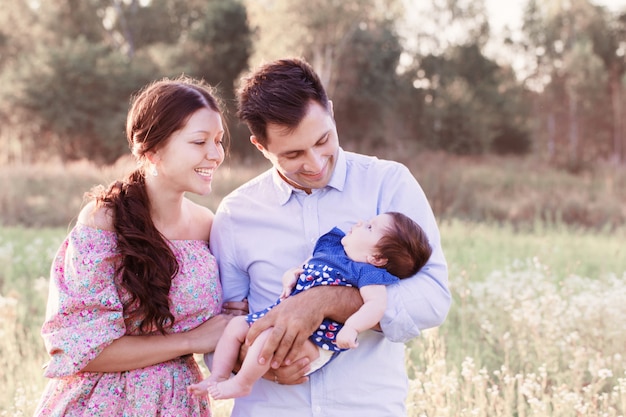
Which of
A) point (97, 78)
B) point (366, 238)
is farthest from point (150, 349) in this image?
point (97, 78)

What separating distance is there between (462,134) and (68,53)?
15.0m

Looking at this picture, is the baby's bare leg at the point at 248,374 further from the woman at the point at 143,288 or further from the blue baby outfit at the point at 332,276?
the woman at the point at 143,288

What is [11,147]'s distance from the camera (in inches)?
1231

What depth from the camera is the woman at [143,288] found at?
8.93 ft

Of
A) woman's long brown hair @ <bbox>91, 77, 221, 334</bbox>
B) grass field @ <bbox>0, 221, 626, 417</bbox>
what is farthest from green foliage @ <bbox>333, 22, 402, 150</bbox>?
woman's long brown hair @ <bbox>91, 77, 221, 334</bbox>

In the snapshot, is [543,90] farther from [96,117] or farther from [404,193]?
[404,193]

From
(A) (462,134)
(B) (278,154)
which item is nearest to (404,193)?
(B) (278,154)

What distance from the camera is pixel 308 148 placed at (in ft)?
9.03

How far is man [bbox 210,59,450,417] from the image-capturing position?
2.58 metres

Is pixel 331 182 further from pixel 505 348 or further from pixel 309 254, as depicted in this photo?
pixel 505 348

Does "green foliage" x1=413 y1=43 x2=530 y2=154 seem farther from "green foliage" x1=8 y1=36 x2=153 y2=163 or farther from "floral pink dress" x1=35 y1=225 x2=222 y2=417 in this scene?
"floral pink dress" x1=35 y1=225 x2=222 y2=417

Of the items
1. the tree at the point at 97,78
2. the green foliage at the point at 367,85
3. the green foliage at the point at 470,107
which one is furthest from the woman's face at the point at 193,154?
the green foliage at the point at 470,107

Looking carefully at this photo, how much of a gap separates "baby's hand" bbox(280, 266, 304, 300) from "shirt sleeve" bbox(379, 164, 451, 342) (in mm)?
352

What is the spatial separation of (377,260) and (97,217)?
112 cm
